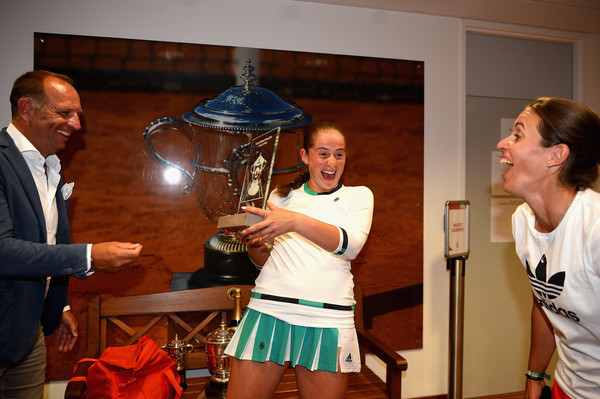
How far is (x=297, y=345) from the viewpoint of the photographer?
1.79 meters

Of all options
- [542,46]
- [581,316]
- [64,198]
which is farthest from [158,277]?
[542,46]

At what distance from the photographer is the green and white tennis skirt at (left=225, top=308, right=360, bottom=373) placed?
1.77 metres

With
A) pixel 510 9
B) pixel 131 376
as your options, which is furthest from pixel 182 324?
pixel 510 9

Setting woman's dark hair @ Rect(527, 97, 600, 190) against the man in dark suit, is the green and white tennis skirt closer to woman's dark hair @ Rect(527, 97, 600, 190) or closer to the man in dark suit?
the man in dark suit

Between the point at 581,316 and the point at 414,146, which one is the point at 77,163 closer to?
the point at 414,146

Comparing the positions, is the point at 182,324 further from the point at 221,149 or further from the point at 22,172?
the point at 22,172

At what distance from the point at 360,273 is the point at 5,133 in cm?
225

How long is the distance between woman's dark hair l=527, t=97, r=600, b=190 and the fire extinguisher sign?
1.40m

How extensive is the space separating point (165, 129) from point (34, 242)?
121 cm

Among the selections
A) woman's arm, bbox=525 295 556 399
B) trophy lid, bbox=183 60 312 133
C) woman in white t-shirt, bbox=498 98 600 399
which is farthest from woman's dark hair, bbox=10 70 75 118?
woman's arm, bbox=525 295 556 399

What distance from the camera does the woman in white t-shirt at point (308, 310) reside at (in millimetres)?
1769

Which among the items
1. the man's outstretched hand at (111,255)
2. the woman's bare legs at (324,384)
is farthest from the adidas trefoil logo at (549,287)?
the man's outstretched hand at (111,255)

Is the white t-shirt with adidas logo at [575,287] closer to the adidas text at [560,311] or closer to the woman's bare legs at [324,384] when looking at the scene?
the adidas text at [560,311]

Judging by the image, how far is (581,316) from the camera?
1.43 meters
